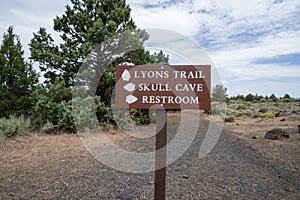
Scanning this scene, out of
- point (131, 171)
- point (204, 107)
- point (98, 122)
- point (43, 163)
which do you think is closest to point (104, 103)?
point (98, 122)

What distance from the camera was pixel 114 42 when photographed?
30.1 ft

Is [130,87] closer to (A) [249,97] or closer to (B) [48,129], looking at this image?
(B) [48,129]

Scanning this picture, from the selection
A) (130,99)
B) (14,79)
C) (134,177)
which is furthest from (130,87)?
(14,79)

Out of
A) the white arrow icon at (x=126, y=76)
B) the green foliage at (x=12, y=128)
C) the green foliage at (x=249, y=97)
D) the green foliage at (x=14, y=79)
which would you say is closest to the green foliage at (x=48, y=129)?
the green foliage at (x=12, y=128)

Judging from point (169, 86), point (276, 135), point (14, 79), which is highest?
point (14, 79)

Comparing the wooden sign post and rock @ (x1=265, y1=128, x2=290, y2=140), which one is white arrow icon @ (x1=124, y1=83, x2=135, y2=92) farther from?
rock @ (x1=265, y1=128, x2=290, y2=140)

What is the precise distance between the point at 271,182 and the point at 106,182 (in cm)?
266

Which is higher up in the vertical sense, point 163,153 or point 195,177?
point 163,153

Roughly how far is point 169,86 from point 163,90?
0.08m

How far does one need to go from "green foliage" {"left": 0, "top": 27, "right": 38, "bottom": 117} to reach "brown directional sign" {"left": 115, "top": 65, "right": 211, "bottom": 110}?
8.88 metres

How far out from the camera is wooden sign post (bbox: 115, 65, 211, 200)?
2.88 meters

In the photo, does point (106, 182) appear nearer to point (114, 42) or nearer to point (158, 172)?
point (158, 172)

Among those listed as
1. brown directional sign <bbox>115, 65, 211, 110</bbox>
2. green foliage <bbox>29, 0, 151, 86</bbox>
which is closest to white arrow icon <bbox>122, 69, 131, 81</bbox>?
brown directional sign <bbox>115, 65, 211, 110</bbox>

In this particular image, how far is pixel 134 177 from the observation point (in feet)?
14.1
